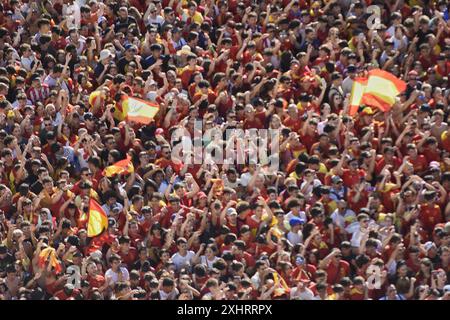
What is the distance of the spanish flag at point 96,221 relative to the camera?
29203 millimetres

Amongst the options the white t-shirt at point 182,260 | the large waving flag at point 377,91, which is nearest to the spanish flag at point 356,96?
the large waving flag at point 377,91

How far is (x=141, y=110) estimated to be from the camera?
103 ft

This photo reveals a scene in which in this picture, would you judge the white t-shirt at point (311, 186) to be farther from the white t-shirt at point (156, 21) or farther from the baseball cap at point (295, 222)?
the white t-shirt at point (156, 21)

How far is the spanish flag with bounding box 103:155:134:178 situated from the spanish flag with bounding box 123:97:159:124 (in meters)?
1.14

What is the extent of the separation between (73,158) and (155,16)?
377 centimetres

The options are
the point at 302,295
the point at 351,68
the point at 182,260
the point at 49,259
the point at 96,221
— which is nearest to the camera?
the point at 302,295

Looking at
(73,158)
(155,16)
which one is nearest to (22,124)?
(73,158)

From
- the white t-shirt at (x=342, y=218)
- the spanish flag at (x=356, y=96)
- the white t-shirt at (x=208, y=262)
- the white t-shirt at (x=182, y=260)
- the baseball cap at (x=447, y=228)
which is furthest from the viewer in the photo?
the spanish flag at (x=356, y=96)

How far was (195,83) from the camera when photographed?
3212cm

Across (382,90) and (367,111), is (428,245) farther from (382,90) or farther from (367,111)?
(382,90)

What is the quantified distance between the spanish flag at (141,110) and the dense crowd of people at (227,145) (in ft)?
0.43

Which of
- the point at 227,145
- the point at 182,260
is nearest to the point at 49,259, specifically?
the point at 182,260

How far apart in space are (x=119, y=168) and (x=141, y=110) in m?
1.40

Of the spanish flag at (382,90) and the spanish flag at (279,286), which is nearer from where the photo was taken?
the spanish flag at (279,286)
